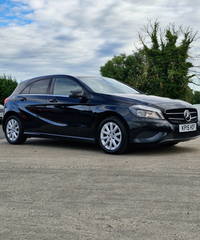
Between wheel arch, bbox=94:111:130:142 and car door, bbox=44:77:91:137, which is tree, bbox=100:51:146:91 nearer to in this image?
car door, bbox=44:77:91:137

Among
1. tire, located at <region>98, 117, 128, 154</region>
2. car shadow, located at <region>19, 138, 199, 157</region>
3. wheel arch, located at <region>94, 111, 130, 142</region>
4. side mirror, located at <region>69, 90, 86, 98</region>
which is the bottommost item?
car shadow, located at <region>19, 138, 199, 157</region>

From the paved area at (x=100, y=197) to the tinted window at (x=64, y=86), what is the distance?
5.67 ft

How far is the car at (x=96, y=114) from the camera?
738 centimetres

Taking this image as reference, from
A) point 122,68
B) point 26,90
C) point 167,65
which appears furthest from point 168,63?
point 26,90

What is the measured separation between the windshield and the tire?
0.86 m

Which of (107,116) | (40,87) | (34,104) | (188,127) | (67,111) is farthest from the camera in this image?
(40,87)

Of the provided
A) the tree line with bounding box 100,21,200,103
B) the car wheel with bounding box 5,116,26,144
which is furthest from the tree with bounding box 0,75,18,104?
the car wheel with bounding box 5,116,26,144

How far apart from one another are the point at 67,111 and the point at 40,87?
4.31ft

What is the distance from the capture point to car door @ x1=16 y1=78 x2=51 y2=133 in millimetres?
9055

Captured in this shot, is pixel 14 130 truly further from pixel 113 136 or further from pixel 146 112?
pixel 146 112

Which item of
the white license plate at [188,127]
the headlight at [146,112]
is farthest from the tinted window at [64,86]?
the white license plate at [188,127]

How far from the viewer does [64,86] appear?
346 inches

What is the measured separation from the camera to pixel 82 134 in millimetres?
8211

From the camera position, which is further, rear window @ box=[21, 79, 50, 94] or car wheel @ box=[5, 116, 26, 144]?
car wheel @ box=[5, 116, 26, 144]
